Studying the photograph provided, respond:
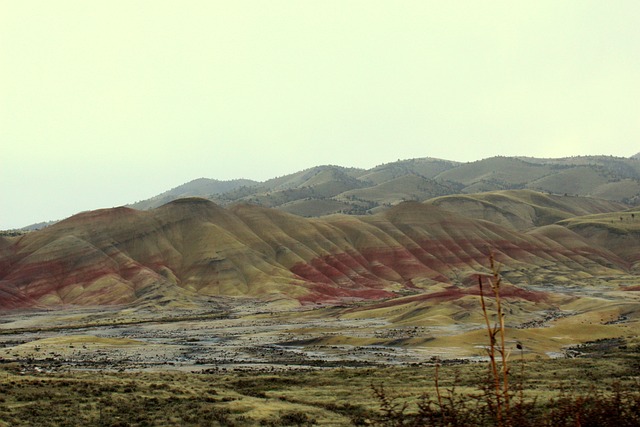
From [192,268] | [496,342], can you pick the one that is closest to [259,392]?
[496,342]

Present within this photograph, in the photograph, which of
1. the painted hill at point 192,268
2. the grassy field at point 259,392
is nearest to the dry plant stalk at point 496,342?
the grassy field at point 259,392

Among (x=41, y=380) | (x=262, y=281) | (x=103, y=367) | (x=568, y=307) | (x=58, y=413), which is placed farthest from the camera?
(x=262, y=281)

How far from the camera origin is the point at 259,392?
4203cm

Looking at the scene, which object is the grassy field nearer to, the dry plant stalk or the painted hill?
the dry plant stalk

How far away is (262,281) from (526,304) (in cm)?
7382

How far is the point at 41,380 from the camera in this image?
42.9 m

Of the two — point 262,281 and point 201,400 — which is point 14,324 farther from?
point 201,400

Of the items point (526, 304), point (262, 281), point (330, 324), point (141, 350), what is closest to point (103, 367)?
point (141, 350)

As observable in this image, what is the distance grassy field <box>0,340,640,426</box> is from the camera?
3206cm

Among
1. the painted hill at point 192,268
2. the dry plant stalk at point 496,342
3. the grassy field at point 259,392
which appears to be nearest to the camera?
the dry plant stalk at point 496,342

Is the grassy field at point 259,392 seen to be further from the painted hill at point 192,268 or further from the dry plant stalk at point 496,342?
the painted hill at point 192,268

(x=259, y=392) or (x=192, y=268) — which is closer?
(x=259, y=392)

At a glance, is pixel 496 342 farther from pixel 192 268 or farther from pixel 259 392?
pixel 192 268

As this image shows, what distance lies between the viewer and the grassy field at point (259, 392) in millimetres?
32062
